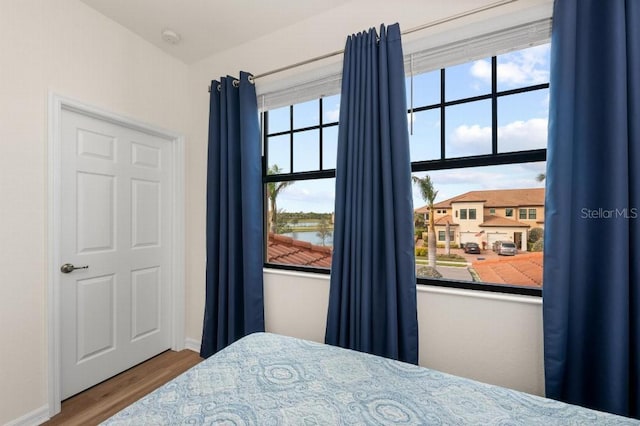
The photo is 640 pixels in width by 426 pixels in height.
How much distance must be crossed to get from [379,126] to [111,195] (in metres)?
2.03

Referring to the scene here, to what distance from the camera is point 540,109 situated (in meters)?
1.56

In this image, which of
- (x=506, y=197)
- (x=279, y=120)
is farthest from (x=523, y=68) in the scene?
(x=279, y=120)

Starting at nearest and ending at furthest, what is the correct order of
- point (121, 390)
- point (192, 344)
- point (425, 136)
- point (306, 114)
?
point (425, 136)
point (121, 390)
point (306, 114)
point (192, 344)

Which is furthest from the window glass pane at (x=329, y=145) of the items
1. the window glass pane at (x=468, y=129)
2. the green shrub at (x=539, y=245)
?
the green shrub at (x=539, y=245)

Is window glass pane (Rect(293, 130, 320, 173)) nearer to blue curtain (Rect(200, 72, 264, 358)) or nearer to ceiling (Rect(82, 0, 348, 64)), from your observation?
blue curtain (Rect(200, 72, 264, 358))

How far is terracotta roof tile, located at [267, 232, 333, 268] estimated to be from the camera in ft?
7.61

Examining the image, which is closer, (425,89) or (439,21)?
(439,21)

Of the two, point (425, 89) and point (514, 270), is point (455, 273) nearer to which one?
point (514, 270)

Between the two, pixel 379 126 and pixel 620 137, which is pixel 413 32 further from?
pixel 620 137

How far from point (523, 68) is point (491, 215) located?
0.84m

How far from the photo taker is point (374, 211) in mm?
1748

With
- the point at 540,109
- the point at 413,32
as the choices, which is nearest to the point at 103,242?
the point at 413,32

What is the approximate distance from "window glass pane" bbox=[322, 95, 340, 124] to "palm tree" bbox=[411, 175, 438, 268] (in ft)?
2.54

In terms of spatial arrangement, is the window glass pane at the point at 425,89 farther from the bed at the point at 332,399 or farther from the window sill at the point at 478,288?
the bed at the point at 332,399
